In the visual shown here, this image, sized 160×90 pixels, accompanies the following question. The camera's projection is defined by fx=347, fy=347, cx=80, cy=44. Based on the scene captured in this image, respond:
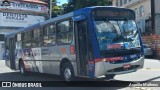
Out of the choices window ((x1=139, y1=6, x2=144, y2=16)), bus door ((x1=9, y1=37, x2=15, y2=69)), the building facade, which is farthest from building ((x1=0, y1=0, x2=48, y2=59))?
bus door ((x1=9, y1=37, x2=15, y2=69))

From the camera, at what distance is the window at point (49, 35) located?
1554 centimetres

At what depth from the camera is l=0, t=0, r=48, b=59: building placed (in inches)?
2185

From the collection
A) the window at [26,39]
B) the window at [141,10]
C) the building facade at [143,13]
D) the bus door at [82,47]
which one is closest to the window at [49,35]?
the bus door at [82,47]

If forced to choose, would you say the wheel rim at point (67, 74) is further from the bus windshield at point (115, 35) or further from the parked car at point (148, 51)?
the parked car at point (148, 51)

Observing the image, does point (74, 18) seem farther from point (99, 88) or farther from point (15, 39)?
point (15, 39)

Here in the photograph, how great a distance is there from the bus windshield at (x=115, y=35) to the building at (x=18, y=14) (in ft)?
142

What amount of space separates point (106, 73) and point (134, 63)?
4.12 ft

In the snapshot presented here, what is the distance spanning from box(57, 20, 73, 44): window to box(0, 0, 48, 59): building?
40.6 m

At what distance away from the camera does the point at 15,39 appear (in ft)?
72.0

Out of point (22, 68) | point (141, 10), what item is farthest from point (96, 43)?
point (141, 10)

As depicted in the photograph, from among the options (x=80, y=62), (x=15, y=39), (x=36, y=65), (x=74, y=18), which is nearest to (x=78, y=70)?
(x=80, y=62)

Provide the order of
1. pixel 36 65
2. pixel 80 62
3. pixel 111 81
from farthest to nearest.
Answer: pixel 36 65
pixel 111 81
pixel 80 62

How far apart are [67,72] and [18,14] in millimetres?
45063

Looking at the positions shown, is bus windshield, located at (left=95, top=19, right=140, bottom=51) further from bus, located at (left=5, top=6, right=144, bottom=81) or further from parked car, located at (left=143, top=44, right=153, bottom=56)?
parked car, located at (left=143, top=44, right=153, bottom=56)
